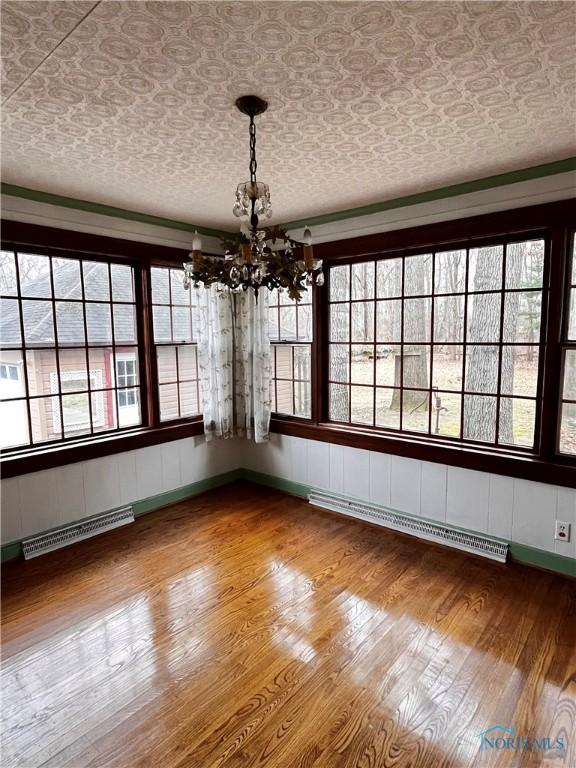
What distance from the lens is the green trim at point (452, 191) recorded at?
103 inches

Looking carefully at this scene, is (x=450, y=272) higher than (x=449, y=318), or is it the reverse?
(x=450, y=272)

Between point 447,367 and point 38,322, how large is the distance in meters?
3.10

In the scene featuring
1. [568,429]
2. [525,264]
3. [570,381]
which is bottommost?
[568,429]

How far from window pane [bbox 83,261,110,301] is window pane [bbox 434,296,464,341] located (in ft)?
8.79

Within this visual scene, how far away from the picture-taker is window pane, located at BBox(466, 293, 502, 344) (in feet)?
9.70

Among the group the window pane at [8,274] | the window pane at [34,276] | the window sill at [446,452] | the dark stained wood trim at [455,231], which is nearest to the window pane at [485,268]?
the dark stained wood trim at [455,231]

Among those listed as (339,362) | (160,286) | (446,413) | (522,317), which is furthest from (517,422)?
(160,286)

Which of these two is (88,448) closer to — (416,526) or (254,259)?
(254,259)

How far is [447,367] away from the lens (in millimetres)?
3211

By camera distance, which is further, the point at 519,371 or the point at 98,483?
the point at 98,483

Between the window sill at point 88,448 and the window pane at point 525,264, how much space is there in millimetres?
2958

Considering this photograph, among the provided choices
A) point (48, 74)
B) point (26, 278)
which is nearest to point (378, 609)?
point (48, 74)

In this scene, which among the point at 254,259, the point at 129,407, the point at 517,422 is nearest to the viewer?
the point at 254,259

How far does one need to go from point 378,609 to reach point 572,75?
108 inches
